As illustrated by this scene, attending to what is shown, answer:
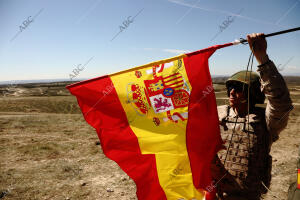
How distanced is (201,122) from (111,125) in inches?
57.1

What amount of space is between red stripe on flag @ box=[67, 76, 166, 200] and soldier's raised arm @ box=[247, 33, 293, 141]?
1766 millimetres

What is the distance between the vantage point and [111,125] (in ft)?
10.1

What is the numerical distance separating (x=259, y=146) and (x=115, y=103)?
7.34 ft

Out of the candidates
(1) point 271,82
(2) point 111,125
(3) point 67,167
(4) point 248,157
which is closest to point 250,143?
(4) point 248,157

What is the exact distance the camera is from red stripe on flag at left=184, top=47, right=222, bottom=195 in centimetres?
253

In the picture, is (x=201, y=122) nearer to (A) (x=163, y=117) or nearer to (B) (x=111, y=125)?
(A) (x=163, y=117)

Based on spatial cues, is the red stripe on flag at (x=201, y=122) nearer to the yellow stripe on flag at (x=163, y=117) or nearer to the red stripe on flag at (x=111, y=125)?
the yellow stripe on flag at (x=163, y=117)

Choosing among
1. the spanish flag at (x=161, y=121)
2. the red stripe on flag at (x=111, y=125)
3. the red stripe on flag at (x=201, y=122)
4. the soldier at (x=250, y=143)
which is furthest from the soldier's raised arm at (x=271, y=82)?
the red stripe on flag at (x=111, y=125)

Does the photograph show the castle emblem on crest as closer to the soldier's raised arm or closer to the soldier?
the soldier

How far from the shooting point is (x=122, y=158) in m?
2.97

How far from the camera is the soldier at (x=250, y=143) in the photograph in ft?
7.10

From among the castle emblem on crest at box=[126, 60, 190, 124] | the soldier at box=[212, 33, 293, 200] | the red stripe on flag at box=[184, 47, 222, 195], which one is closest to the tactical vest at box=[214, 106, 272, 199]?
the soldier at box=[212, 33, 293, 200]

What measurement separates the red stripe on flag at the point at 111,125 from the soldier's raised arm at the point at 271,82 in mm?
1766

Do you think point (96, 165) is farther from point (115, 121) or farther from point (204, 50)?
point (204, 50)
